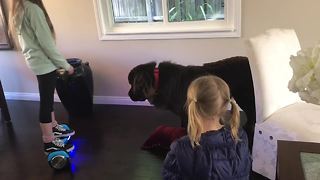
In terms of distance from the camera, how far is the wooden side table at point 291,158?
95cm

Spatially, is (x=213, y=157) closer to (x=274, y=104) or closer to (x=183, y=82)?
(x=274, y=104)

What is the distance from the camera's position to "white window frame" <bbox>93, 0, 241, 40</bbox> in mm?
2707

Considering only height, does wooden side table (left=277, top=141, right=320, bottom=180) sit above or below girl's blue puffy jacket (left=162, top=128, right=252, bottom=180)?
above

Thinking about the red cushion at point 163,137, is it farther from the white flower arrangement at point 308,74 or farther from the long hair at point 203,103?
the white flower arrangement at point 308,74

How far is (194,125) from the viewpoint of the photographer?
4.05 feet

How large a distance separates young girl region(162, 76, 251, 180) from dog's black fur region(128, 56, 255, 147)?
881 millimetres

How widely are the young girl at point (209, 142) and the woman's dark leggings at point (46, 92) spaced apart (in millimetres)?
1306

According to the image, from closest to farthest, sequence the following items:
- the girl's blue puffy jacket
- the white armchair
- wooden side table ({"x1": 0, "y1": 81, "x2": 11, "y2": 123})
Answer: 1. the girl's blue puffy jacket
2. the white armchair
3. wooden side table ({"x1": 0, "y1": 81, "x2": 11, "y2": 123})

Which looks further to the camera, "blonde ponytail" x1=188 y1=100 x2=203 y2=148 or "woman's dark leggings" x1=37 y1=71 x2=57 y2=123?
"woman's dark leggings" x1=37 y1=71 x2=57 y2=123

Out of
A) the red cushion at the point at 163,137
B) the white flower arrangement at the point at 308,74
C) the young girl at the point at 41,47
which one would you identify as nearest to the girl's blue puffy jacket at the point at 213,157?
the white flower arrangement at the point at 308,74

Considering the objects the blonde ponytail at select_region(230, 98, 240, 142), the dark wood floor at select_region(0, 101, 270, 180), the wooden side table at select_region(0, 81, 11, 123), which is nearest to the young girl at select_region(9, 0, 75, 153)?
the dark wood floor at select_region(0, 101, 270, 180)

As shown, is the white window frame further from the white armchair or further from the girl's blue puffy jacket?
the girl's blue puffy jacket

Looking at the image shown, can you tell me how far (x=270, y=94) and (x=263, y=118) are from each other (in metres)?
0.14

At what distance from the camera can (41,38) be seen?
6.93 ft
